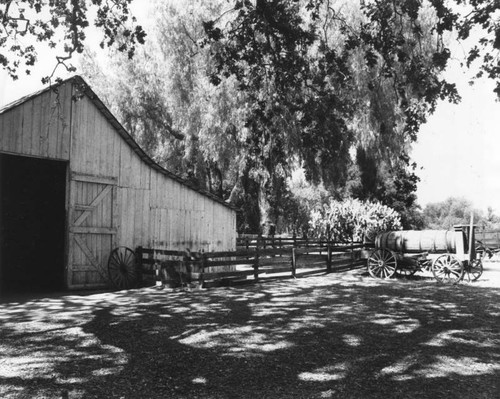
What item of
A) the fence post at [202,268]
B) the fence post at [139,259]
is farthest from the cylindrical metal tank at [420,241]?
the fence post at [139,259]

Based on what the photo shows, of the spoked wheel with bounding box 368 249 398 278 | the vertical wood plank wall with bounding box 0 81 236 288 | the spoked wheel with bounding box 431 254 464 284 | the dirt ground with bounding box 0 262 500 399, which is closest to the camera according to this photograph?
the dirt ground with bounding box 0 262 500 399

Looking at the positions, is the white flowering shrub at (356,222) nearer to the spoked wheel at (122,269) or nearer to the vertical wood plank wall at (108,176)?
the vertical wood plank wall at (108,176)

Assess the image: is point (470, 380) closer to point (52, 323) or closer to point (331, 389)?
point (331, 389)

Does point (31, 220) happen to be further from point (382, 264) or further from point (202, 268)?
point (382, 264)

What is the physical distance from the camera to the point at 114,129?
13.7 meters

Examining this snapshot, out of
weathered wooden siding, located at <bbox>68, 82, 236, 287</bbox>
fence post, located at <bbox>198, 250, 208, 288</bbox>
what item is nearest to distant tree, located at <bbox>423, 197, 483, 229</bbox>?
weathered wooden siding, located at <bbox>68, 82, 236, 287</bbox>

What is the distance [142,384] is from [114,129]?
1002cm

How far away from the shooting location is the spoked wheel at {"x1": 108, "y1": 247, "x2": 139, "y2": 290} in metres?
13.1

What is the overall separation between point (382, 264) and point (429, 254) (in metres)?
1.63

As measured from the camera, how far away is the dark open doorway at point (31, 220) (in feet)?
47.3

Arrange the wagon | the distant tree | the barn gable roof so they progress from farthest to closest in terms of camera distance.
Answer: the distant tree, the wagon, the barn gable roof

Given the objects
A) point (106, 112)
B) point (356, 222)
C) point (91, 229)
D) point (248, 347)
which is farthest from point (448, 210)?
point (248, 347)

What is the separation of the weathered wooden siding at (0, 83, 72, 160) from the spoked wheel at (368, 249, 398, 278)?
36.1 ft

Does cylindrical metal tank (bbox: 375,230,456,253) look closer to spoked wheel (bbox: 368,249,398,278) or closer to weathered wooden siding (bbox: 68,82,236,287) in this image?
spoked wheel (bbox: 368,249,398,278)
